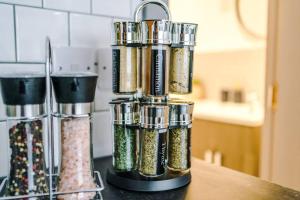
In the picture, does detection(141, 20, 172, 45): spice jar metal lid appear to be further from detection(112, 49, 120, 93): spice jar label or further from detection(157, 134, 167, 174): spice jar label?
detection(157, 134, 167, 174): spice jar label

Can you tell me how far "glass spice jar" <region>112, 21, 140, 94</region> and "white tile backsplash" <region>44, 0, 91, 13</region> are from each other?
15cm

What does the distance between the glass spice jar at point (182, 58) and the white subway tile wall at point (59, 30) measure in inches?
8.5

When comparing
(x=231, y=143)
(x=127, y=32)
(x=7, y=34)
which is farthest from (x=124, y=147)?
(x=231, y=143)

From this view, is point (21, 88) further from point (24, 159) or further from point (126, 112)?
point (126, 112)

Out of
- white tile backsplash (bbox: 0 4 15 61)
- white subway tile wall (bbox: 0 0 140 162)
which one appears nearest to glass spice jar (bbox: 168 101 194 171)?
white subway tile wall (bbox: 0 0 140 162)

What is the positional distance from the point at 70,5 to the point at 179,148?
416 millimetres

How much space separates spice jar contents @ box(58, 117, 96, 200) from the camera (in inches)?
20.2

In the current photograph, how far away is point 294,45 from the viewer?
1.29 m

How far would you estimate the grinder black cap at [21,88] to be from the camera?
1.48 ft

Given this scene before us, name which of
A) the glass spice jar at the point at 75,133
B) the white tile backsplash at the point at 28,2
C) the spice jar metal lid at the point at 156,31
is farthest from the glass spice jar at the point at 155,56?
the white tile backsplash at the point at 28,2

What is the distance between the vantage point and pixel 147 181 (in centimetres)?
59

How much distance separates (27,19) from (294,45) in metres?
1.09

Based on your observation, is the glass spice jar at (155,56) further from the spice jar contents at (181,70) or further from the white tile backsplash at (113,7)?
the white tile backsplash at (113,7)

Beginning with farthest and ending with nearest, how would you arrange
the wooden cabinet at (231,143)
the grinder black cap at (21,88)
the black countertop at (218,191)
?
the wooden cabinet at (231,143) < the black countertop at (218,191) < the grinder black cap at (21,88)
